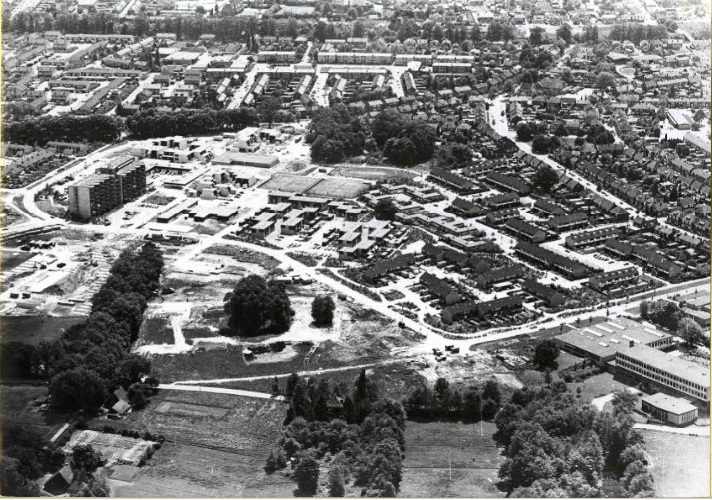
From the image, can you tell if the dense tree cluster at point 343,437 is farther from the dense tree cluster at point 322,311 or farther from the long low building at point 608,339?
the long low building at point 608,339

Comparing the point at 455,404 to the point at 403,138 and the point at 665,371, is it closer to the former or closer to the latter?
the point at 665,371

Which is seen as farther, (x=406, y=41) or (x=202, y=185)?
(x=406, y=41)

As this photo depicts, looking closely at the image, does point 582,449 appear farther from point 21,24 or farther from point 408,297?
point 21,24

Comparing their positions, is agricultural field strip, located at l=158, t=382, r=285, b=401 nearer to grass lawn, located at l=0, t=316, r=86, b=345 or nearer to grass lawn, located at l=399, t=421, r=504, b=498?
grass lawn, located at l=399, t=421, r=504, b=498

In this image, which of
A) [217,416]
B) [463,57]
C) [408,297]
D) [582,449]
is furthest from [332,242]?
A: [463,57]

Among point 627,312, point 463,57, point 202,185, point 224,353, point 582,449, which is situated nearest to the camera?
point 582,449

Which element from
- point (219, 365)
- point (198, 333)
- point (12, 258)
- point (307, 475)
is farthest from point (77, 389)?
point (12, 258)
